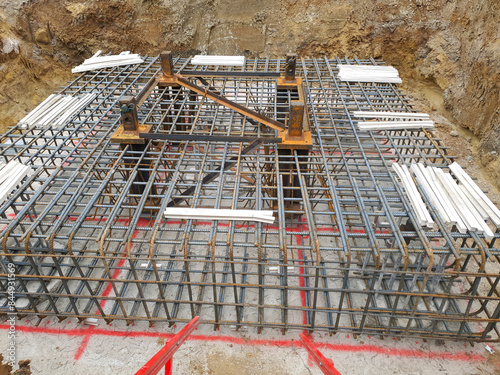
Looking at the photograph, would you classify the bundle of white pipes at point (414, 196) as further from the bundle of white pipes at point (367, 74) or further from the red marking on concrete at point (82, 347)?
the red marking on concrete at point (82, 347)

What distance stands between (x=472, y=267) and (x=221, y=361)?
6128 millimetres

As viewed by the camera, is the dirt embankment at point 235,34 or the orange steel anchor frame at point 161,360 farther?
the dirt embankment at point 235,34

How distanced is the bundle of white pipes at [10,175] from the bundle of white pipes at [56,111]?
182cm

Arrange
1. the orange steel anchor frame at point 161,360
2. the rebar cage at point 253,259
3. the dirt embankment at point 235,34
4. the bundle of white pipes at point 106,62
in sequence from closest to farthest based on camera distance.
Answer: the orange steel anchor frame at point 161,360 → the rebar cage at point 253,259 → the bundle of white pipes at point 106,62 → the dirt embankment at point 235,34

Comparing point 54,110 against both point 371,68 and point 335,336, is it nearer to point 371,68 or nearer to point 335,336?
point 335,336

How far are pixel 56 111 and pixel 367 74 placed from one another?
373 inches

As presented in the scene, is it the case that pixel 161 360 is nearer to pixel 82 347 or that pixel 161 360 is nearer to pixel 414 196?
pixel 82 347

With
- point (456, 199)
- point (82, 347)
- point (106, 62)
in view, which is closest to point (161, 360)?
point (82, 347)

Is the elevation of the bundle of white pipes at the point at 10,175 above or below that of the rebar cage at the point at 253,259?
above

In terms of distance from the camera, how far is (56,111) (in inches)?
366

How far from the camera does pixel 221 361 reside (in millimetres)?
6125

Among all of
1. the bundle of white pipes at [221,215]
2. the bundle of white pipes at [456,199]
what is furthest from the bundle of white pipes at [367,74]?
the bundle of white pipes at [221,215]

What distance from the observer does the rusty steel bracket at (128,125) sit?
7906 millimetres

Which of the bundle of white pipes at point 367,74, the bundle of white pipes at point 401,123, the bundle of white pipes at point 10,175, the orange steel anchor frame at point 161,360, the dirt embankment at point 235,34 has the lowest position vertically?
the orange steel anchor frame at point 161,360
